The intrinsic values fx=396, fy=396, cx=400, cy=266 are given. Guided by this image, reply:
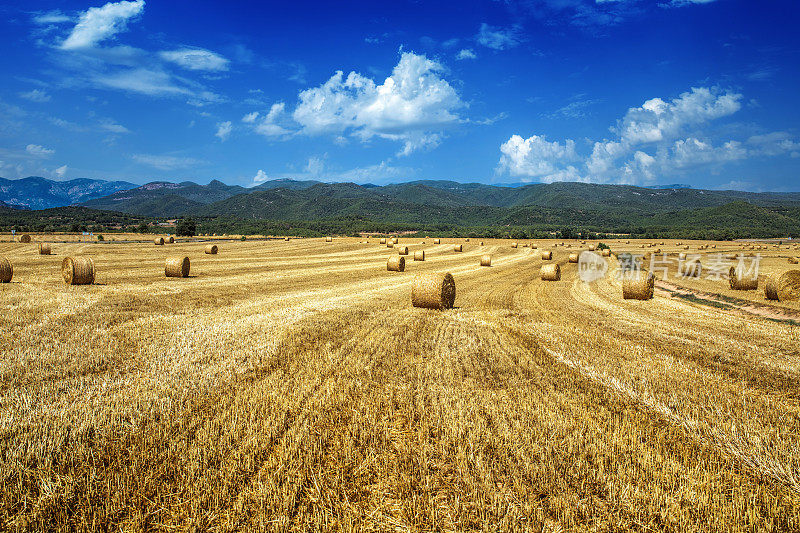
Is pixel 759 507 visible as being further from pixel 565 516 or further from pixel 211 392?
pixel 211 392

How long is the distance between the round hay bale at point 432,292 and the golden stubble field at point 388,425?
2500mm

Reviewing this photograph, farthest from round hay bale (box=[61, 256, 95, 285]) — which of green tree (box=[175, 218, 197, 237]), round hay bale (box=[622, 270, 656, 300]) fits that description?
green tree (box=[175, 218, 197, 237])

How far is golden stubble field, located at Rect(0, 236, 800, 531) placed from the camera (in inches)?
150

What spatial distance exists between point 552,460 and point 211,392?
17.2 ft

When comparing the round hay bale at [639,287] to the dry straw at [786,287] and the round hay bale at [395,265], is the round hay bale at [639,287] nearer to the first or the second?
the dry straw at [786,287]

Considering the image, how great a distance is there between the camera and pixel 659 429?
556 cm

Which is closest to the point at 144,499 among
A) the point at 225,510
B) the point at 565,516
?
the point at 225,510

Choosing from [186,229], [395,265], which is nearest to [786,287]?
[395,265]

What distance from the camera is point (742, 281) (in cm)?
2091

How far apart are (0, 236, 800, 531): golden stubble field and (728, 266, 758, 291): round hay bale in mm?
11073

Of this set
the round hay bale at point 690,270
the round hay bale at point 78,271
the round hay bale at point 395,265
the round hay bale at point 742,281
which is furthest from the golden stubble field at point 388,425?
the round hay bale at point 690,270

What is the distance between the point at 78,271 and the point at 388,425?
19.0m

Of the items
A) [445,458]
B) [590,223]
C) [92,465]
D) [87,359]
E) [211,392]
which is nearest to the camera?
[92,465]

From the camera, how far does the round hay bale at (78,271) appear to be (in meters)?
17.8
